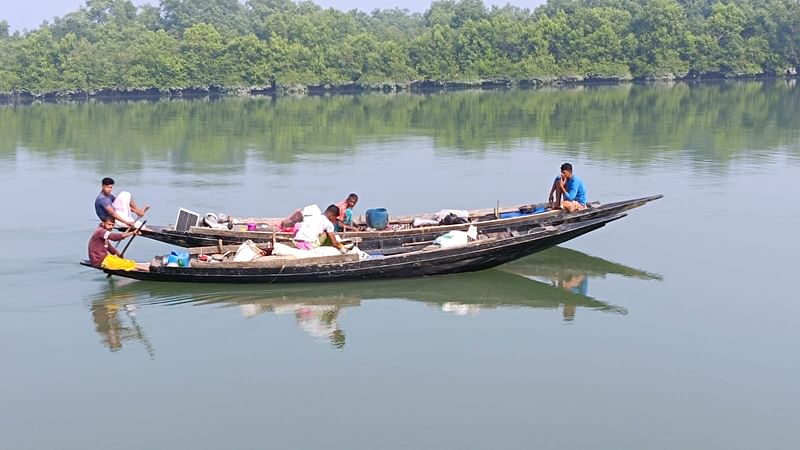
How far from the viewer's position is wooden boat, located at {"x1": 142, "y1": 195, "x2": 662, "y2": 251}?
12.8 meters

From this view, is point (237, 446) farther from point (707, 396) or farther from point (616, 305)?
point (616, 305)

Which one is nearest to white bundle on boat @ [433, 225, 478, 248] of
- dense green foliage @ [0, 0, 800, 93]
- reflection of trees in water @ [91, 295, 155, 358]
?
reflection of trees in water @ [91, 295, 155, 358]

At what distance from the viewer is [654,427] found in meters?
7.95

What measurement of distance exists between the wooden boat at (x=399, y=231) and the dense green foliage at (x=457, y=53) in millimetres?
60005

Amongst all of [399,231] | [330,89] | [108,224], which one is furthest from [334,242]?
[330,89]

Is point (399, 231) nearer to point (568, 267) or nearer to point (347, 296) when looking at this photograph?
point (347, 296)

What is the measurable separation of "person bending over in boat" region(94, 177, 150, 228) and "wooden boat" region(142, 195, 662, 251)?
0.56 meters

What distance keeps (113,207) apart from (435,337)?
16.2 ft

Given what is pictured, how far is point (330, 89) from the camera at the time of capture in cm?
7525

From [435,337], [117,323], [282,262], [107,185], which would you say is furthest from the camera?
[107,185]

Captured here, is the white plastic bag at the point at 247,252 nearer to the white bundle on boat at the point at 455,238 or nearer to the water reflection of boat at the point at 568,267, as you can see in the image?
the white bundle on boat at the point at 455,238

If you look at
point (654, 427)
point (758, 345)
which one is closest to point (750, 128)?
point (758, 345)

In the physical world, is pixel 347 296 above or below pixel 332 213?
below

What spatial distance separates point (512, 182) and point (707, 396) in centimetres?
1284
